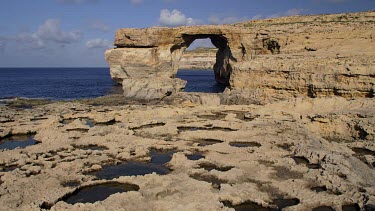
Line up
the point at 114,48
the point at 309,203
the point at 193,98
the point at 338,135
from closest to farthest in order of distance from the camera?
the point at 309,203 < the point at 338,135 < the point at 193,98 < the point at 114,48

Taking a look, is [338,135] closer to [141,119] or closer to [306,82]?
[306,82]

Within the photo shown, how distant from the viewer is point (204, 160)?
1716 centimetres

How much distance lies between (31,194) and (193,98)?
25.0 m

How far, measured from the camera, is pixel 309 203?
1234 centimetres

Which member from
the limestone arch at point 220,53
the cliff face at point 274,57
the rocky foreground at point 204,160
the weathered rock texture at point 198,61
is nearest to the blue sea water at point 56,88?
the cliff face at point 274,57

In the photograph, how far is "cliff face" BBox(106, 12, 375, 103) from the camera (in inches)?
1174

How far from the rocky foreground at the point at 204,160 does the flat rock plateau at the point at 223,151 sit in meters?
0.05

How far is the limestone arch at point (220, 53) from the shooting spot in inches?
2124

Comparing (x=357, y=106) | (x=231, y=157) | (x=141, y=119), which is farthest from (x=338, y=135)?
(x=141, y=119)

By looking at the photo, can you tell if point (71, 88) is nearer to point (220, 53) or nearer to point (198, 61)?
point (220, 53)

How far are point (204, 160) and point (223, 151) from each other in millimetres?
2002

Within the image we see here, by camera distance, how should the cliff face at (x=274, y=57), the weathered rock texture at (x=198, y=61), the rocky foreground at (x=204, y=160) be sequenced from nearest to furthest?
1. the rocky foreground at (x=204, y=160)
2. the cliff face at (x=274, y=57)
3. the weathered rock texture at (x=198, y=61)

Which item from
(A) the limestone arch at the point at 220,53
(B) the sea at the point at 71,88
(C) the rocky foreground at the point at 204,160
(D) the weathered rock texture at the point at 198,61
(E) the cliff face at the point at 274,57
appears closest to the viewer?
(C) the rocky foreground at the point at 204,160

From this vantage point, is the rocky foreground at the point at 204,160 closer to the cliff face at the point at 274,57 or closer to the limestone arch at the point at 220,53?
the cliff face at the point at 274,57
